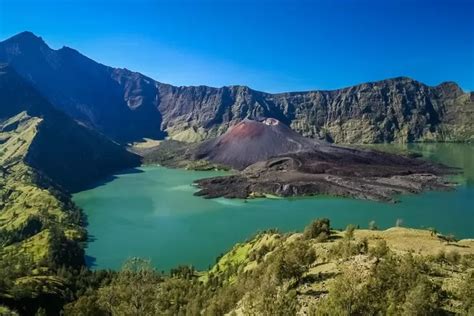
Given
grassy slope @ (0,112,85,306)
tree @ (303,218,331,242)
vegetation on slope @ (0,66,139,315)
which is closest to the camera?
tree @ (303,218,331,242)

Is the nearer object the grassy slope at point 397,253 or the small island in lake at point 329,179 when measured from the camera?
the grassy slope at point 397,253

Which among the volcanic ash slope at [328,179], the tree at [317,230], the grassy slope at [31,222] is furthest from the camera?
the volcanic ash slope at [328,179]

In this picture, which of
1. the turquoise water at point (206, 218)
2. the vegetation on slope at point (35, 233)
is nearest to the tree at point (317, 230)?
the turquoise water at point (206, 218)

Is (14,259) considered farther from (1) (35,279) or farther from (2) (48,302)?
(2) (48,302)

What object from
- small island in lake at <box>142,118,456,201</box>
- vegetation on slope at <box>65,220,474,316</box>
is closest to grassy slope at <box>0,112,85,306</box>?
vegetation on slope at <box>65,220,474,316</box>

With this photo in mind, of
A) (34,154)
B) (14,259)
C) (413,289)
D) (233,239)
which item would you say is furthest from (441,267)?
(34,154)

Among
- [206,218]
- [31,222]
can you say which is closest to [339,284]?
[206,218]

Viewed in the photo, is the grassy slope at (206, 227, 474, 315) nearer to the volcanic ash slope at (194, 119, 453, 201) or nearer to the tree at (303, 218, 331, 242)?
the tree at (303, 218, 331, 242)

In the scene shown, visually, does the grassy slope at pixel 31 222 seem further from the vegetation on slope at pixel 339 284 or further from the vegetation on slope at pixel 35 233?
the vegetation on slope at pixel 339 284

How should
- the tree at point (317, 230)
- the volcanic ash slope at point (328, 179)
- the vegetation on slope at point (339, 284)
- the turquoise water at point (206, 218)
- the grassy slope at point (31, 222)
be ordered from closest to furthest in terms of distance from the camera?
the vegetation on slope at point (339, 284)
the tree at point (317, 230)
the grassy slope at point (31, 222)
the turquoise water at point (206, 218)
the volcanic ash slope at point (328, 179)
